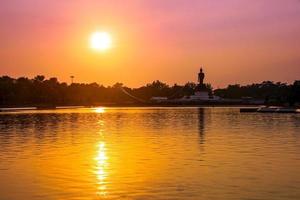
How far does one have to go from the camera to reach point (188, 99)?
199 metres

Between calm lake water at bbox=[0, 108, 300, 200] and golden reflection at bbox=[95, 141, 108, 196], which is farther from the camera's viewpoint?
golden reflection at bbox=[95, 141, 108, 196]

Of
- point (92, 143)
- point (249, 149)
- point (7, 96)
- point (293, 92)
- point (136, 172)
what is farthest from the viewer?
point (7, 96)

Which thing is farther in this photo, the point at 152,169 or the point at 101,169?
the point at 101,169

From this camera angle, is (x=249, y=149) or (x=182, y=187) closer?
(x=182, y=187)

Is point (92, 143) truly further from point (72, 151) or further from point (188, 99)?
point (188, 99)

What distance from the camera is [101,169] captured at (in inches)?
1013

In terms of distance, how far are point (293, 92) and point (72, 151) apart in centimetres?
12375

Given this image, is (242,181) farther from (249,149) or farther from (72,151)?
(72,151)

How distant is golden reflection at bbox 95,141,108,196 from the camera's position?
802 inches

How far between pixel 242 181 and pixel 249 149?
12100 millimetres

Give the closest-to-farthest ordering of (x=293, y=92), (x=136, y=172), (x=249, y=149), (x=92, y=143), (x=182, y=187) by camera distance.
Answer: (x=182, y=187) < (x=136, y=172) < (x=249, y=149) < (x=92, y=143) < (x=293, y=92)

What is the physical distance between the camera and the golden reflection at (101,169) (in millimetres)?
20362

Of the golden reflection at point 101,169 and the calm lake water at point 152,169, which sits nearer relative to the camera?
the calm lake water at point 152,169

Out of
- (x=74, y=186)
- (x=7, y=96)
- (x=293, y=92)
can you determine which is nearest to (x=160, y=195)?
(x=74, y=186)
